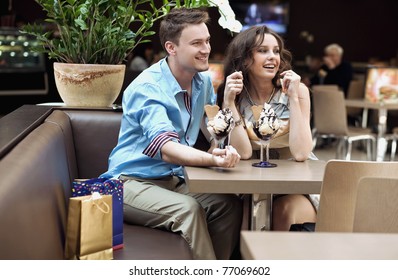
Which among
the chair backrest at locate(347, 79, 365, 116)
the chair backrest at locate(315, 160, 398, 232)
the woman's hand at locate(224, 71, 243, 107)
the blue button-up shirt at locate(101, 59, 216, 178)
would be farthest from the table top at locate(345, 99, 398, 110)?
the chair backrest at locate(315, 160, 398, 232)

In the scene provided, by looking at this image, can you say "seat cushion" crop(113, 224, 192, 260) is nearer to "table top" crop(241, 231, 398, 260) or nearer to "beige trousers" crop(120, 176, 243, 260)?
"beige trousers" crop(120, 176, 243, 260)

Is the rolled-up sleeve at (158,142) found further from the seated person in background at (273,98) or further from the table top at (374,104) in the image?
the table top at (374,104)

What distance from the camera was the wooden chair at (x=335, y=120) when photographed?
673 cm

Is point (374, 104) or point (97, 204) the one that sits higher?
point (97, 204)

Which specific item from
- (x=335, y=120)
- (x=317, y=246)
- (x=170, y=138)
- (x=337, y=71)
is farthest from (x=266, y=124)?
(x=337, y=71)

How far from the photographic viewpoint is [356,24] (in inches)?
554

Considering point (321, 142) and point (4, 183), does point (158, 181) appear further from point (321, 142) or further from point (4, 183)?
point (321, 142)

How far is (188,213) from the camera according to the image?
8.91 feet

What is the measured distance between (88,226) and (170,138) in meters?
0.68

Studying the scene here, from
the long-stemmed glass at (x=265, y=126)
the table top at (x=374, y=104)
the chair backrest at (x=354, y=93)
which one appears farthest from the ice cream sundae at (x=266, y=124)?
the chair backrest at (x=354, y=93)

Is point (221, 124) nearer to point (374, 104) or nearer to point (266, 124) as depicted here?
point (266, 124)

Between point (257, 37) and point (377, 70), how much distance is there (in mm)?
4567

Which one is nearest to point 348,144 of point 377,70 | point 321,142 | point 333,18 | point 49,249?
point 377,70

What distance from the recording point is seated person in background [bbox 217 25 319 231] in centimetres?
296
